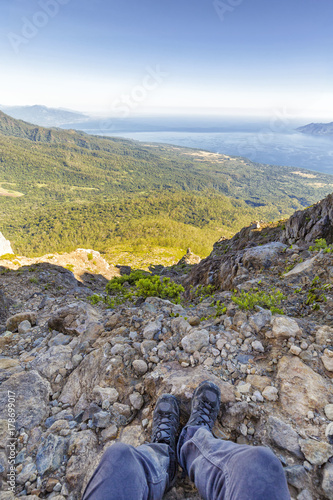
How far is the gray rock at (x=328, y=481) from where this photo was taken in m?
2.10

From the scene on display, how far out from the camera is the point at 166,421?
3031 mm

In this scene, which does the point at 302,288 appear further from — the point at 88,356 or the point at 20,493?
the point at 20,493

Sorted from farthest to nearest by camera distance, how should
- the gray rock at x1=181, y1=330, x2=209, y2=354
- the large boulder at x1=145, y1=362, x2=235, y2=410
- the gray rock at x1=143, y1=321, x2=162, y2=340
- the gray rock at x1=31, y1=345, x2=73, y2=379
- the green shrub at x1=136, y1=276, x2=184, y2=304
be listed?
the green shrub at x1=136, y1=276, x2=184, y2=304 < the gray rock at x1=143, y1=321, x2=162, y2=340 < the gray rock at x1=31, y1=345, x2=73, y2=379 < the gray rock at x1=181, y1=330, x2=209, y2=354 < the large boulder at x1=145, y1=362, x2=235, y2=410

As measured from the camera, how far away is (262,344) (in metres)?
3.84

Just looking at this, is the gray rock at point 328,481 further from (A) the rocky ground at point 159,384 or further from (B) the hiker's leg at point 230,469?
(B) the hiker's leg at point 230,469

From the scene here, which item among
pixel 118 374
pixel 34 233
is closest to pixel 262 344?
pixel 118 374

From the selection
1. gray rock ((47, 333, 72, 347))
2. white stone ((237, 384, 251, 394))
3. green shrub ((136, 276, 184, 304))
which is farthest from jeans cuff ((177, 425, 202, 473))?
green shrub ((136, 276, 184, 304))

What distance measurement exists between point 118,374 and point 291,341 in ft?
10.3

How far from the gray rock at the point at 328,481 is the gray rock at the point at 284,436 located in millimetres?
232

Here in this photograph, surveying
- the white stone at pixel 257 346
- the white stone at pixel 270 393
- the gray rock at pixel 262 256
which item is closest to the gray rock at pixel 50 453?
the white stone at pixel 270 393

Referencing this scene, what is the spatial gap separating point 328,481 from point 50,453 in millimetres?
3355

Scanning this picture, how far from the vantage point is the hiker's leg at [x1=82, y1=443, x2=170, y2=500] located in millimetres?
1993
